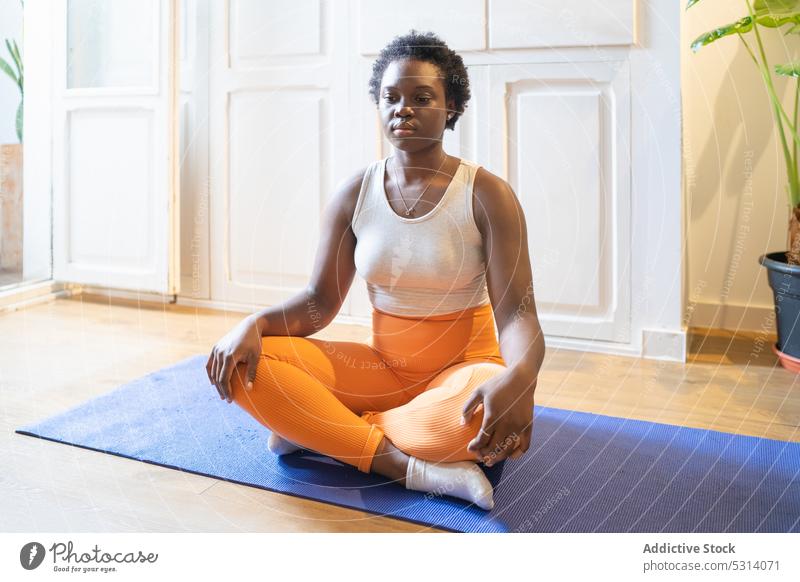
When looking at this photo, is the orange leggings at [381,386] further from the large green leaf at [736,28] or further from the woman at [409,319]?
the large green leaf at [736,28]

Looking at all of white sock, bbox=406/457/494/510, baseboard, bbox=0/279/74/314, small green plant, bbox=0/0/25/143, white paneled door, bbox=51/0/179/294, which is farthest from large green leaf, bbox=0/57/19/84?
white sock, bbox=406/457/494/510

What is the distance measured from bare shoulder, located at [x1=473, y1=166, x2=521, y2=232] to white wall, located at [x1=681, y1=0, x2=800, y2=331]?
117 centimetres

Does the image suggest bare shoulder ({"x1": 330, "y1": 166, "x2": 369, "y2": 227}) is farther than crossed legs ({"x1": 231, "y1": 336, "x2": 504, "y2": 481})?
Yes

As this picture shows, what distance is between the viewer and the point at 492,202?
1.26m

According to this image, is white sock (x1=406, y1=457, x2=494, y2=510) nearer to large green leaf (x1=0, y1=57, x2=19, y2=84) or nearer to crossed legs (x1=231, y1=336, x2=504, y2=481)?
crossed legs (x1=231, y1=336, x2=504, y2=481)

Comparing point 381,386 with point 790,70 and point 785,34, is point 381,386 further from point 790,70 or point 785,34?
point 785,34

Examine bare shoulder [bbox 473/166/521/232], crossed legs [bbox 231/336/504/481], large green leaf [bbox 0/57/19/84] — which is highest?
large green leaf [bbox 0/57/19/84]

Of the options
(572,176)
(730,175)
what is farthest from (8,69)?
(730,175)

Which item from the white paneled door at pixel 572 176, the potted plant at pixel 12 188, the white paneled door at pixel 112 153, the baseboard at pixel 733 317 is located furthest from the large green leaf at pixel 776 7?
the potted plant at pixel 12 188

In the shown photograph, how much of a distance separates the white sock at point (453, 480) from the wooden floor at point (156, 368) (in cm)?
9

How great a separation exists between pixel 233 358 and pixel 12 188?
2.37 metres

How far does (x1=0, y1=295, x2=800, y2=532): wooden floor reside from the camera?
1.17 meters

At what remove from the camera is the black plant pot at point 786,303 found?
6.35 feet

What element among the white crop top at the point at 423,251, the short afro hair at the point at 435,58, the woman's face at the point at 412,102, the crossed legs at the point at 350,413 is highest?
the short afro hair at the point at 435,58
